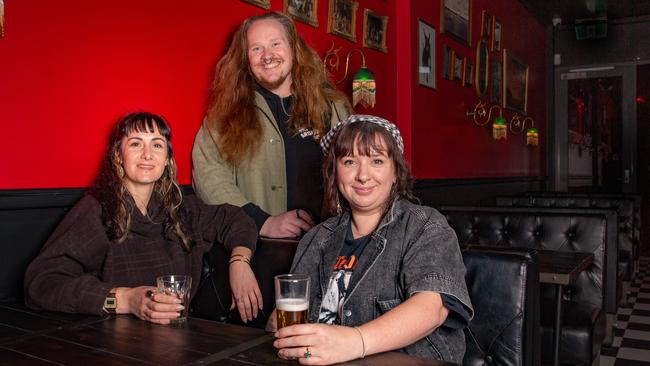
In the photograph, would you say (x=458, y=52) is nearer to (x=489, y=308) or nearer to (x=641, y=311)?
(x=641, y=311)

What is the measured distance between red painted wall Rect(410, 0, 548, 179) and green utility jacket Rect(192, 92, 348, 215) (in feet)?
7.39

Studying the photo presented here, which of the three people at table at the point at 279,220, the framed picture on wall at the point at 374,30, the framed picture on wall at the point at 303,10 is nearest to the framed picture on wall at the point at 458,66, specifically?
the framed picture on wall at the point at 374,30

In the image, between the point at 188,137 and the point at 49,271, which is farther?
the point at 188,137

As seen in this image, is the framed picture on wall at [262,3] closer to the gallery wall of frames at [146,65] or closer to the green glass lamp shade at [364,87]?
the gallery wall of frames at [146,65]

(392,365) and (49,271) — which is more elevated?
(49,271)

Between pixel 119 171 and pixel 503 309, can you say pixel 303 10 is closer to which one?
pixel 119 171

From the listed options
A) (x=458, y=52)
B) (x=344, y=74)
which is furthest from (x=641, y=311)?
(x=344, y=74)

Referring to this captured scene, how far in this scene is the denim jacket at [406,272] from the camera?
154 cm

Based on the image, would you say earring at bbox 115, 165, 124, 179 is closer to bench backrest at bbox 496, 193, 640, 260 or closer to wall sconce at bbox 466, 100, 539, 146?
bench backrest at bbox 496, 193, 640, 260

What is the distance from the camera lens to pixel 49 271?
1.84 m

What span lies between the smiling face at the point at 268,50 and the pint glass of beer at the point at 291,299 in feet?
4.74

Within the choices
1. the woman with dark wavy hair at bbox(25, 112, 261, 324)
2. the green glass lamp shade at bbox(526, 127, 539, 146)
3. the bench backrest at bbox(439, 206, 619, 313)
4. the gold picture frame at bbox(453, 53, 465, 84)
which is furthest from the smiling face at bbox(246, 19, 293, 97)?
the green glass lamp shade at bbox(526, 127, 539, 146)

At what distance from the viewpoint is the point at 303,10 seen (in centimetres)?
352

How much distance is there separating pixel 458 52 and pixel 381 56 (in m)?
1.59
